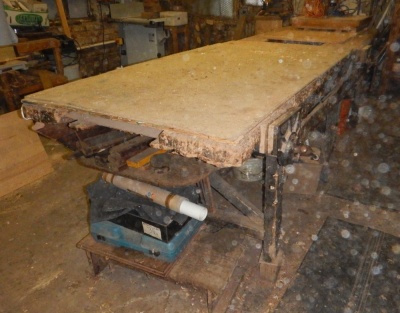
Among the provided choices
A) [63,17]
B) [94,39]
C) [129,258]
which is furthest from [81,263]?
[94,39]

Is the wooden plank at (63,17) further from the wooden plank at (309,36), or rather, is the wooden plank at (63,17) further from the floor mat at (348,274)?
the floor mat at (348,274)

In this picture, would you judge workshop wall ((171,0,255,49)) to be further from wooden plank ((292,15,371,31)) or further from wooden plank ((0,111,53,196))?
wooden plank ((0,111,53,196))

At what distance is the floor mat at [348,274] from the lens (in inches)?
65.6

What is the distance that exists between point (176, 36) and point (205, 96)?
3645mm

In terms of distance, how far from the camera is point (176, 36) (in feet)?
15.4

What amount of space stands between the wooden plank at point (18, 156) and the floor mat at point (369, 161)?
2534 millimetres

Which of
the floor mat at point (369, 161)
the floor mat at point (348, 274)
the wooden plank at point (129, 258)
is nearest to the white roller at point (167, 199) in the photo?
the wooden plank at point (129, 258)

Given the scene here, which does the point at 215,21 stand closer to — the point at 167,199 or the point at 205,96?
the point at 205,96

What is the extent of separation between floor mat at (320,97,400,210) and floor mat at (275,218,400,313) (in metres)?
0.46

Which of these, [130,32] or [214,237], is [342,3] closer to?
[130,32]

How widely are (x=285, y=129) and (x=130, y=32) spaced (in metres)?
4.50

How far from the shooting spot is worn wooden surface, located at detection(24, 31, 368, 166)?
106 centimetres

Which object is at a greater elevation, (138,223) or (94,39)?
(94,39)

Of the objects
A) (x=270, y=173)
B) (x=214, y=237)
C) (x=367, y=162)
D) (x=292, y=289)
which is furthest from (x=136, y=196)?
(x=367, y=162)
